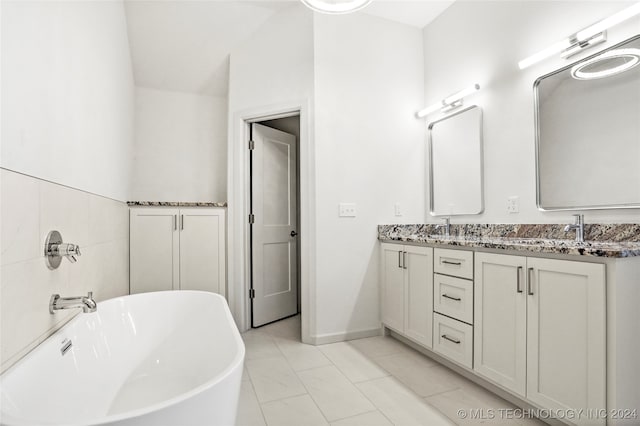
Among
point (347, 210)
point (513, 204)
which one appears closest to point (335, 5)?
point (347, 210)

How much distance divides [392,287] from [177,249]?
183cm

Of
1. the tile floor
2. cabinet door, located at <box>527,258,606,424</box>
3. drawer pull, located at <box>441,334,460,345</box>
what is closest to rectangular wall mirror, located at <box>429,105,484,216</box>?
drawer pull, located at <box>441,334,460,345</box>

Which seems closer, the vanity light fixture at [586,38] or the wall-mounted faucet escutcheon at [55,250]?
the wall-mounted faucet escutcheon at [55,250]

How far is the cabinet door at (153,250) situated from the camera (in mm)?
2734

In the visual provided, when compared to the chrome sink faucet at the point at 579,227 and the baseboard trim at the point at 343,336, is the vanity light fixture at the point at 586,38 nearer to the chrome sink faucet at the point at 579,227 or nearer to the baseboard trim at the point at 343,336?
the chrome sink faucet at the point at 579,227

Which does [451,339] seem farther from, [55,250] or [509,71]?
[55,250]

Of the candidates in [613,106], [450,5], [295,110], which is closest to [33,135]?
[295,110]

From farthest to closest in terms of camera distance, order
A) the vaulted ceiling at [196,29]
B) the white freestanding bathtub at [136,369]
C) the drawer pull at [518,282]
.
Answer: the vaulted ceiling at [196,29], the drawer pull at [518,282], the white freestanding bathtub at [136,369]

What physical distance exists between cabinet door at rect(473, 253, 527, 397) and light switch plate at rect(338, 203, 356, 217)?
1.10 meters

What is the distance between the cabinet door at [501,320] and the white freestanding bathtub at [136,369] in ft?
4.15

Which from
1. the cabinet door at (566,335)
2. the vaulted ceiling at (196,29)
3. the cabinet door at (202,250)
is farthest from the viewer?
the cabinet door at (202,250)

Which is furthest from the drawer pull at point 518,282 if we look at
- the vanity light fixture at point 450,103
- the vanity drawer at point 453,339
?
the vanity light fixture at point 450,103

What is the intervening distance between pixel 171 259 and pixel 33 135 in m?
1.76

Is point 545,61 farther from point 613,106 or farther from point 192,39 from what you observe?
point 192,39
